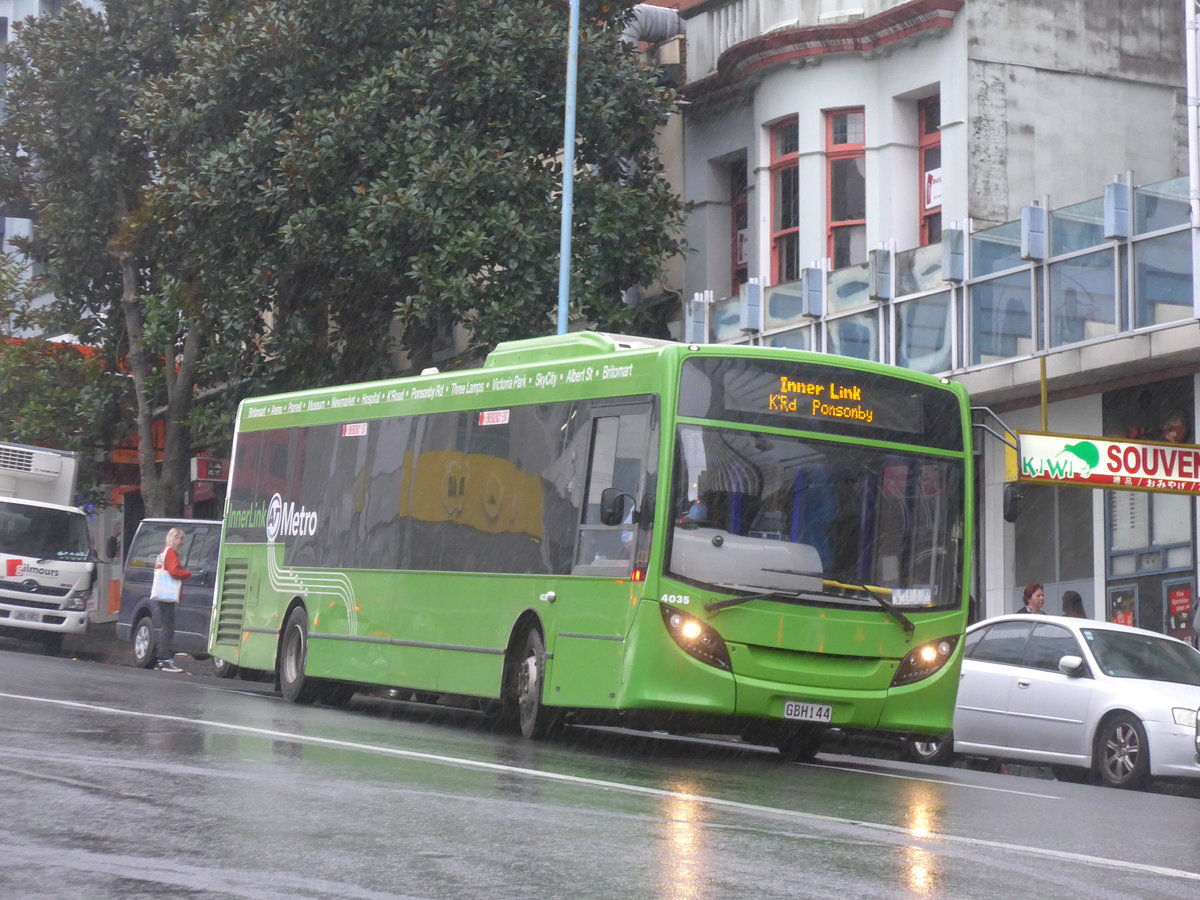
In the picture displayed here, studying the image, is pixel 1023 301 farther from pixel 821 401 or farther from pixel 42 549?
pixel 42 549

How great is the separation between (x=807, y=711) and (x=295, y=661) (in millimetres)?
7060

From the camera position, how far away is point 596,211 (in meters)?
27.0

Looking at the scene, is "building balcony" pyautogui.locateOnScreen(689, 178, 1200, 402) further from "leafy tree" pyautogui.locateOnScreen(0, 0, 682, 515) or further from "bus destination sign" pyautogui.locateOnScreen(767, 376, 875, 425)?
"bus destination sign" pyautogui.locateOnScreen(767, 376, 875, 425)

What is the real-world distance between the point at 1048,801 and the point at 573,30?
14943 millimetres

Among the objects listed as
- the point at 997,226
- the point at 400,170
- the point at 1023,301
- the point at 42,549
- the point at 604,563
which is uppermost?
the point at 400,170

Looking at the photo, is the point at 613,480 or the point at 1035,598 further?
the point at 1035,598

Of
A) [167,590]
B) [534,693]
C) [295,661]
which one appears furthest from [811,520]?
[167,590]

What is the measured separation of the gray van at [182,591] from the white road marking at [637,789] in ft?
38.9

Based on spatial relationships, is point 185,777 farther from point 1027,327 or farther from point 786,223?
point 786,223

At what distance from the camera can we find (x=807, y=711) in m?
14.0

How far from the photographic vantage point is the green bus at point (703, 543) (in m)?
13.8

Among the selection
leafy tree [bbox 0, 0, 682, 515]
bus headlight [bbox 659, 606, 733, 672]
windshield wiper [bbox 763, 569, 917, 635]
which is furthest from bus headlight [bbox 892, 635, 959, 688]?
leafy tree [bbox 0, 0, 682, 515]

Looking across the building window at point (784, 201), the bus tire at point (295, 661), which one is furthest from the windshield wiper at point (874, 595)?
the building window at point (784, 201)

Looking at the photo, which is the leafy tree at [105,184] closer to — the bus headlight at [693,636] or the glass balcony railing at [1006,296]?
the glass balcony railing at [1006,296]
